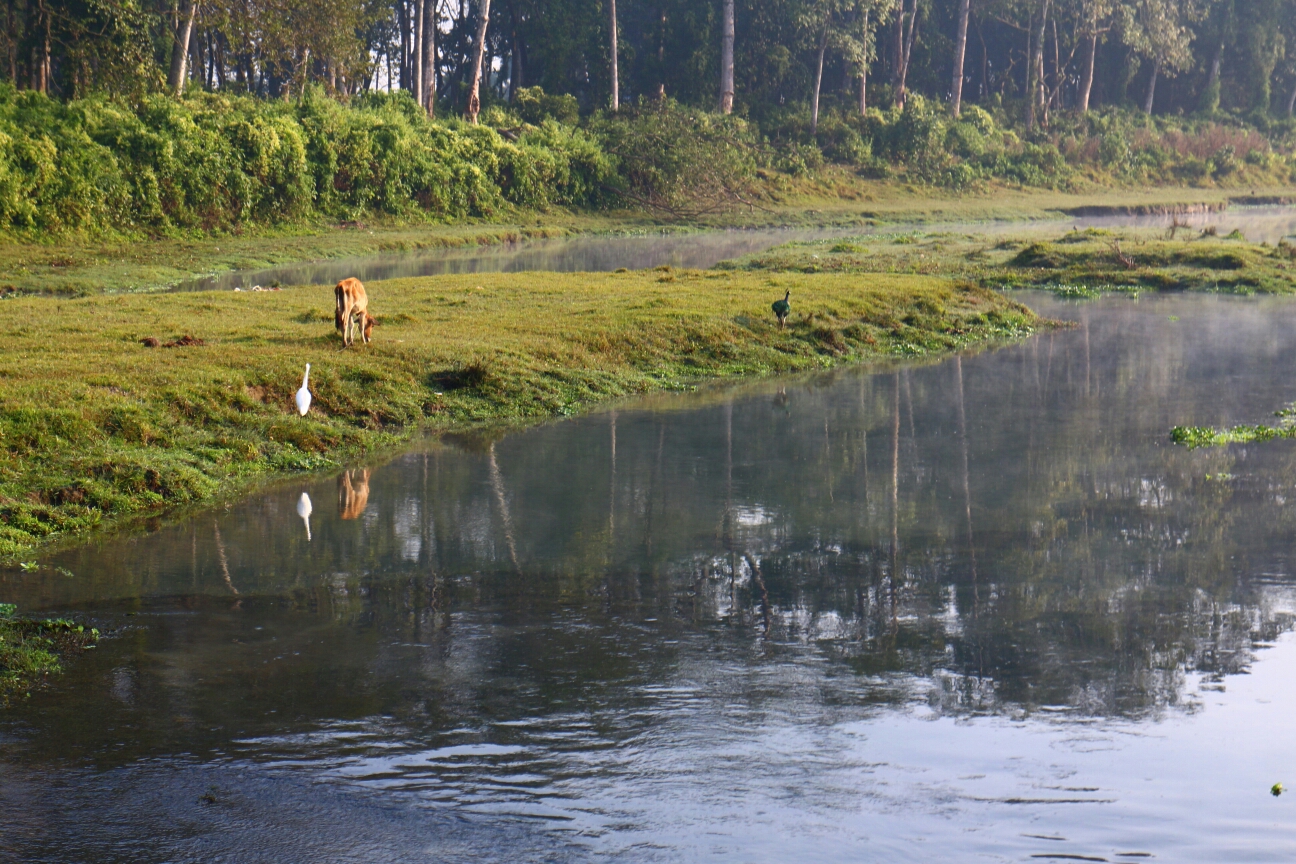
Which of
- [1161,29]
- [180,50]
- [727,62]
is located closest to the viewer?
[180,50]

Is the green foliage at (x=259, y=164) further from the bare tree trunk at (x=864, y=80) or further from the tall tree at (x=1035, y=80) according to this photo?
the tall tree at (x=1035, y=80)

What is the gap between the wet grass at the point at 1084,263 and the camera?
97.7 ft

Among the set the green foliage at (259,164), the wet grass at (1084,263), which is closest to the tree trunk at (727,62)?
the green foliage at (259,164)

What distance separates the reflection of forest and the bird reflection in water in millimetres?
65

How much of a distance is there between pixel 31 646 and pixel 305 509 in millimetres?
3529

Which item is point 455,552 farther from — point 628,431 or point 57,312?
point 57,312

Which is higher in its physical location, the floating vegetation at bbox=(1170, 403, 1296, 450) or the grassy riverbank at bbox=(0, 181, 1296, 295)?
the grassy riverbank at bbox=(0, 181, 1296, 295)

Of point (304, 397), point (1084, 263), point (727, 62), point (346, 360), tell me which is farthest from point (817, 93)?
point (304, 397)

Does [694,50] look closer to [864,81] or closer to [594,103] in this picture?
[594,103]

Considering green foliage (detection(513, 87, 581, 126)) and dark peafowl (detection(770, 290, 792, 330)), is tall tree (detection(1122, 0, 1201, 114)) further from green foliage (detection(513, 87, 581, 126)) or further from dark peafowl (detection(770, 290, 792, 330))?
dark peafowl (detection(770, 290, 792, 330))

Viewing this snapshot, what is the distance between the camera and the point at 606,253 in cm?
3612

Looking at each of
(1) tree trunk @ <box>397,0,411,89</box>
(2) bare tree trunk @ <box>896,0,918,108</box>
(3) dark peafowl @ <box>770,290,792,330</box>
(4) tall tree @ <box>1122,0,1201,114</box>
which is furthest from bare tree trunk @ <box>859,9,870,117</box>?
(3) dark peafowl @ <box>770,290,792,330</box>

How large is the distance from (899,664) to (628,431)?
699 cm

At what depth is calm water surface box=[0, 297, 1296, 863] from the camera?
5574 mm
